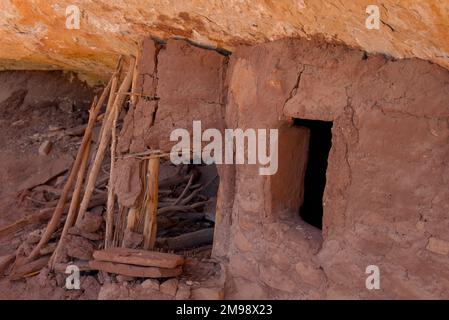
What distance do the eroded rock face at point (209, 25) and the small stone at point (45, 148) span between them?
1.32 metres

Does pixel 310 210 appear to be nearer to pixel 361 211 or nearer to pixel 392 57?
pixel 361 211

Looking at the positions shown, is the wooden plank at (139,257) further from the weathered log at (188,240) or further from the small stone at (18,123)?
the small stone at (18,123)

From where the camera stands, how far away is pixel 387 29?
3.15m

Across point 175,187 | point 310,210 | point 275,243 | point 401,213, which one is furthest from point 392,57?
point 175,187

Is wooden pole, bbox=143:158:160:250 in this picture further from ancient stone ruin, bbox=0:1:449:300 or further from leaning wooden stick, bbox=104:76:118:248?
leaning wooden stick, bbox=104:76:118:248

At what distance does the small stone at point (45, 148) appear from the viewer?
23.3ft

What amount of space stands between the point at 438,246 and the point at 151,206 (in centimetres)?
281

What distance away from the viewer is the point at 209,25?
4.23m

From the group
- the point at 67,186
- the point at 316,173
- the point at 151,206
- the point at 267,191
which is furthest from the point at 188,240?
the point at 267,191

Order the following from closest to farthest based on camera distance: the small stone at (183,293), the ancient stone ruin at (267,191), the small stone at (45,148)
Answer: the ancient stone ruin at (267,191)
the small stone at (183,293)
the small stone at (45,148)

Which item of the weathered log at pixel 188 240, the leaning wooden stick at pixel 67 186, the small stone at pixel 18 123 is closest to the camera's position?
the leaning wooden stick at pixel 67 186

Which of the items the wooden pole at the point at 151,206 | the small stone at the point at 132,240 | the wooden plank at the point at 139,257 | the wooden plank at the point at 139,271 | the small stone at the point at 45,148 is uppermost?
the small stone at the point at 45,148

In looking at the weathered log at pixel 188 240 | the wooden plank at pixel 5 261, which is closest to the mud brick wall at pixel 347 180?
the weathered log at pixel 188 240

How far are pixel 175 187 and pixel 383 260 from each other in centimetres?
438
